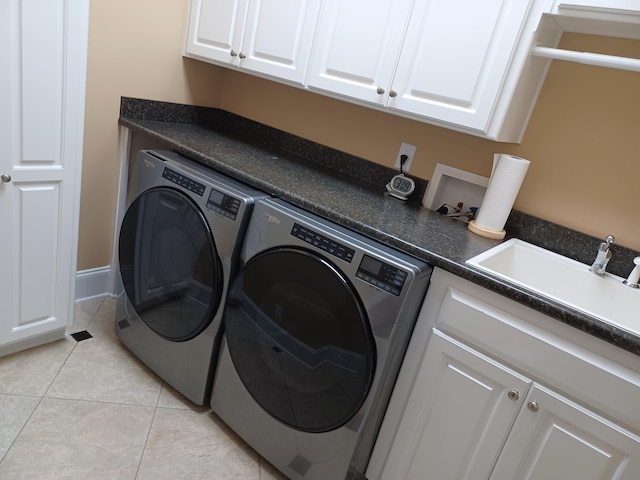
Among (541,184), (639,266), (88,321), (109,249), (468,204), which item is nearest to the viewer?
(639,266)

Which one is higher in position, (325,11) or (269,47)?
(325,11)

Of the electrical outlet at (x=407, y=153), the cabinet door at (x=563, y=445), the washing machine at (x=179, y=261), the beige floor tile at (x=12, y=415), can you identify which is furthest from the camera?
the electrical outlet at (x=407, y=153)

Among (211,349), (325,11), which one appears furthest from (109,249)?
(325,11)

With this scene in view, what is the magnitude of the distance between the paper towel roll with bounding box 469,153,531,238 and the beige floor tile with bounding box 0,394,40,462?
180 cm

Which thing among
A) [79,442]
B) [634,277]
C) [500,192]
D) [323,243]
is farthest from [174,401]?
[634,277]

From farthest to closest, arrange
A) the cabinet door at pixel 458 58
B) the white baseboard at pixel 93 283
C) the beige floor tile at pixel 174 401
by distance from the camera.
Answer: the white baseboard at pixel 93 283, the beige floor tile at pixel 174 401, the cabinet door at pixel 458 58

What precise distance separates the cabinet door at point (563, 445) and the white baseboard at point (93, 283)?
2.06 m

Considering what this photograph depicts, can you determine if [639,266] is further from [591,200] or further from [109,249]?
[109,249]

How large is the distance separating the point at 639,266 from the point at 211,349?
5.05ft

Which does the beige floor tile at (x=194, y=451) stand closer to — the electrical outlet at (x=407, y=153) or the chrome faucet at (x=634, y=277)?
the electrical outlet at (x=407, y=153)

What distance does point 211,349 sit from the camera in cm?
171

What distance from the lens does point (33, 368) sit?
1814 mm

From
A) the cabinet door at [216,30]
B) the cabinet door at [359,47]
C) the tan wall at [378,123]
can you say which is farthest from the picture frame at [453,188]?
the cabinet door at [216,30]

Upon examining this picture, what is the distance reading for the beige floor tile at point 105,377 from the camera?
1.76m
